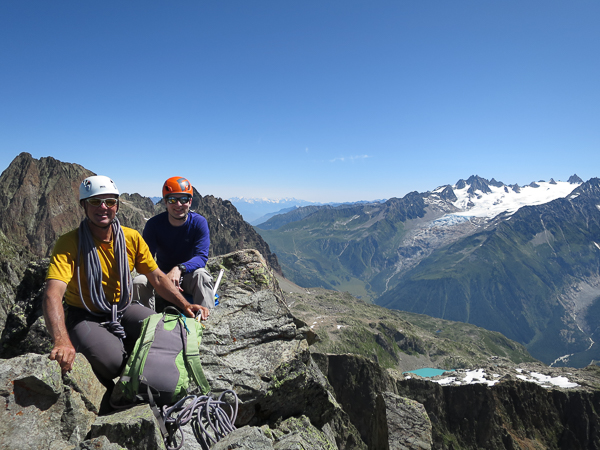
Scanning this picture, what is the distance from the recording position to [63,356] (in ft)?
19.7

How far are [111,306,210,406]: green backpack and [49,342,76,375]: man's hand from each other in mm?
975

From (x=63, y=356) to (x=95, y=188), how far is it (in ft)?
11.7

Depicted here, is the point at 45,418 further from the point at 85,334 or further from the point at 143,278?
the point at 143,278

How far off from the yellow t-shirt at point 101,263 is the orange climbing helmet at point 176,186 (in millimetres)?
2512

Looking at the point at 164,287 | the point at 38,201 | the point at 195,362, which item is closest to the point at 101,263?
the point at 164,287

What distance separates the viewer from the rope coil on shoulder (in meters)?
7.06

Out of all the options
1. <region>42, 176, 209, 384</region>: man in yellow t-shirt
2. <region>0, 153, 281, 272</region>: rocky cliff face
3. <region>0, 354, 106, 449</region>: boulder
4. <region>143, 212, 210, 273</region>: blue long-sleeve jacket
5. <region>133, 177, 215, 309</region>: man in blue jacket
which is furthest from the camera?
<region>0, 153, 281, 272</region>: rocky cliff face

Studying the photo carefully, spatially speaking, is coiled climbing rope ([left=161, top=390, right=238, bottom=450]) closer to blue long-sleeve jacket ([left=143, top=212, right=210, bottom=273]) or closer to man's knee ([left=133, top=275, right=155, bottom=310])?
man's knee ([left=133, top=275, right=155, bottom=310])

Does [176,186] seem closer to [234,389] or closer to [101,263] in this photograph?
[101,263]

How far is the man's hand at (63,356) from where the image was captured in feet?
19.6

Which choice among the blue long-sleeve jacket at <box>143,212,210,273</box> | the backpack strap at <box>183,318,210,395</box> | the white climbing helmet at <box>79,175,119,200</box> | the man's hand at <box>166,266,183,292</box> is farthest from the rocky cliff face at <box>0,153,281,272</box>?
the backpack strap at <box>183,318,210,395</box>

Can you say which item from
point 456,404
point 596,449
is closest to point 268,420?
point 456,404

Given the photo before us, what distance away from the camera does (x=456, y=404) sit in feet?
295

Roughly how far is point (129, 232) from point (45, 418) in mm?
4027
